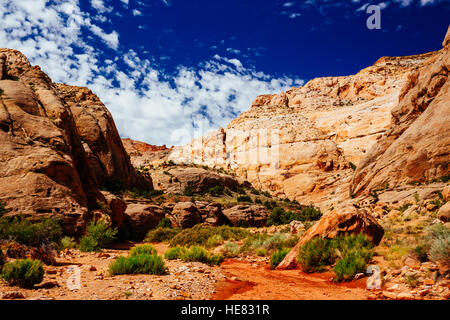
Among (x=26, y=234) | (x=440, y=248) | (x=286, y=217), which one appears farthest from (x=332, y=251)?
(x=286, y=217)

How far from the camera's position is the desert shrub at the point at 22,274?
523cm

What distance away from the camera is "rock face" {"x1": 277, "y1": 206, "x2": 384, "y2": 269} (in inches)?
372

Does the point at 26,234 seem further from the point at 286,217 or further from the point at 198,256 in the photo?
the point at 286,217

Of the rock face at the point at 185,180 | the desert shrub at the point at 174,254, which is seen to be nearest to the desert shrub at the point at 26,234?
the desert shrub at the point at 174,254

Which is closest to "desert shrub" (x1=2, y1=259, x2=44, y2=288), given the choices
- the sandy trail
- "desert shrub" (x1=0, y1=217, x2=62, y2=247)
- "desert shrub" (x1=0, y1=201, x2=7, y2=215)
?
the sandy trail

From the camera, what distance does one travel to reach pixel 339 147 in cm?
5844

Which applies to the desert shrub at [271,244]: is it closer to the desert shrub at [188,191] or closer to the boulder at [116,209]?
the boulder at [116,209]

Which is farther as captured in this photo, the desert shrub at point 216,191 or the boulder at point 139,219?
the desert shrub at point 216,191

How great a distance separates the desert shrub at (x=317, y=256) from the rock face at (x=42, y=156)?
12047mm

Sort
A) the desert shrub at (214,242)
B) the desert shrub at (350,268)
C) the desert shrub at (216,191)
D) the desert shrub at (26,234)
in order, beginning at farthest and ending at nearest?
the desert shrub at (216,191)
the desert shrub at (214,242)
the desert shrub at (26,234)
the desert shrub at (350,268)

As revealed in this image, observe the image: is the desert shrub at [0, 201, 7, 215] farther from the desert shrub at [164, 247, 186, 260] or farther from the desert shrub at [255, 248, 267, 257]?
the desert shrub at [255, 248, 267, 257]

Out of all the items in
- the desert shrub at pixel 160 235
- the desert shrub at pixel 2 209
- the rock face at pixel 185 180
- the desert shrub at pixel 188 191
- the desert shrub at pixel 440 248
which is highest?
the rock face at pixel 185 180

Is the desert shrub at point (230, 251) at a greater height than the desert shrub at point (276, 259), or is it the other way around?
the desert shrub at point (276, 259)

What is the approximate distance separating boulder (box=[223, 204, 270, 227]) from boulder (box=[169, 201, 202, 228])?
13.7ft
